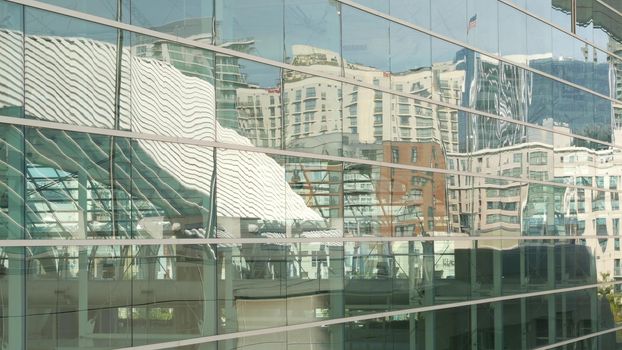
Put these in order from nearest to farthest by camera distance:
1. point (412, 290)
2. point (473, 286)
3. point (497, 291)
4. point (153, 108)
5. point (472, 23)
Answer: point (153, 108) → point (412, 290) → point (473, 286) → point (472, 23) → point (497, 291)

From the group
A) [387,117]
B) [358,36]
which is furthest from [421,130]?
[358,36]

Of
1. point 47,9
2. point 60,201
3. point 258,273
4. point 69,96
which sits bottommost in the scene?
point 258,273

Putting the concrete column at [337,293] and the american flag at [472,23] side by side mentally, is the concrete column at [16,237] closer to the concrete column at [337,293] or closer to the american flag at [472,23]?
the concrete column at [337,293]

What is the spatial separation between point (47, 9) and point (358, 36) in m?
6.01

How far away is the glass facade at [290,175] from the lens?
1219cm

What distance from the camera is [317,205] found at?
52.0 feet

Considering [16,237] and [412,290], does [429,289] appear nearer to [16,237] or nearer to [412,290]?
[412,290]

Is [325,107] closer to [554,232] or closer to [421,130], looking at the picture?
[421,130]

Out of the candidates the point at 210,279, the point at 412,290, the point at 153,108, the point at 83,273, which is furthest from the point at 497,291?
the point at 83,273

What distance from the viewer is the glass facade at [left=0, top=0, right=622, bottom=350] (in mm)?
12188

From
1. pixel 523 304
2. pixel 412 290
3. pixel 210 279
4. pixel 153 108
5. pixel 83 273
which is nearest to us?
pixel 83 273

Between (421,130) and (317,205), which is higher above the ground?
(421,130)

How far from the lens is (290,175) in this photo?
15367 millimetres

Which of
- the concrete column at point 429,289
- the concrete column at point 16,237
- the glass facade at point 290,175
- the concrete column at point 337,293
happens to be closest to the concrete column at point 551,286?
the glass facade at point 290,175
